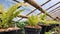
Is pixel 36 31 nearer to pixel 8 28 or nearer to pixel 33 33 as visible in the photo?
pixel 33 33

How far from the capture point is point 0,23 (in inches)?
97.7

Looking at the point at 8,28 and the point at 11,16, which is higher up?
the point at 11,16

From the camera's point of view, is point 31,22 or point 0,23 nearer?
point 0,23

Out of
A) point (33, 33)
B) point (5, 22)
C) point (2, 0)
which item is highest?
point (2, 0)

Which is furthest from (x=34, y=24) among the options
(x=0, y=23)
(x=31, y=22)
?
(x=0, y=23)

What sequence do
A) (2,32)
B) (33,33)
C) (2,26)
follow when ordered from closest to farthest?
1. (2,32)
2. (2,26)
3. (33,33)

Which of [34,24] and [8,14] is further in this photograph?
[34,24]

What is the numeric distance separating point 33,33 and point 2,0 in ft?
2.79

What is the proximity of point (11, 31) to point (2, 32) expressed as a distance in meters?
0.16

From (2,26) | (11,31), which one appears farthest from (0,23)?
(11,31)

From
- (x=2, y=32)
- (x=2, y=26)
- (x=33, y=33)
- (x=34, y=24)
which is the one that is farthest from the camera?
(x=34, y=24)

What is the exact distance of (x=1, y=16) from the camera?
8.37 ft

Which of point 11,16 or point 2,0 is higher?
point 2,0

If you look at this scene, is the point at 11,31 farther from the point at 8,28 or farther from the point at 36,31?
the point at 36,31
